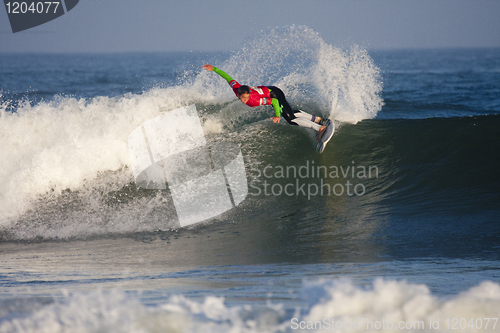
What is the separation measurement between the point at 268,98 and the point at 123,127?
10.00 feet

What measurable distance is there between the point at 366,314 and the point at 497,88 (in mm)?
18924

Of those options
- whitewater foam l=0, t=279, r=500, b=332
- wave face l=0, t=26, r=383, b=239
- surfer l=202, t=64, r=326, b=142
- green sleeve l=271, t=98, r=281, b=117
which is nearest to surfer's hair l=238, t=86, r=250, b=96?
surfer l=202, t=64, r=326, b=142

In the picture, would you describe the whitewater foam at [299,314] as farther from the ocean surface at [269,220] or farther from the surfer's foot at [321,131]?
the surfer's foot at [321,131]

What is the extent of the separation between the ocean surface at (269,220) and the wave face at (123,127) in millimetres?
28

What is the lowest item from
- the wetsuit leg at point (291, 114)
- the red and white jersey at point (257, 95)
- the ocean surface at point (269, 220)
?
the ocean surface at point (269, 220)

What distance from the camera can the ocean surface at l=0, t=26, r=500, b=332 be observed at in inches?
80.9

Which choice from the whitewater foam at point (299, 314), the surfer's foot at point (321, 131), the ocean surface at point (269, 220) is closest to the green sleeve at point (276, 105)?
the surfer's foot at point (321, 131)

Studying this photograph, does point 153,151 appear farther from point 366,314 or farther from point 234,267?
point 366,314

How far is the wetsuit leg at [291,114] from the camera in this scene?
528 cm

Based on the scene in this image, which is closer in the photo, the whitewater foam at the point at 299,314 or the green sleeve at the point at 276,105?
the whitewater foam at the point at 299,314

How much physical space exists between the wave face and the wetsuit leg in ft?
3.74

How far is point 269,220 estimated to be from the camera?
15.9 ft

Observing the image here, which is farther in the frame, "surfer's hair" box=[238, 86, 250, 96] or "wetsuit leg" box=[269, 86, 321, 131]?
"wetsuit leg" box=[269, 86, 321, 131]

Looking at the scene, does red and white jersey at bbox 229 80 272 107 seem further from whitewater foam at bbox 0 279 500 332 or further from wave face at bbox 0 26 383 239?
whitewater foam at bbox 0 279 500 332
